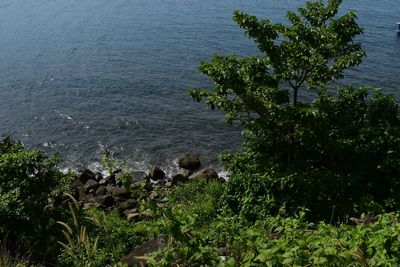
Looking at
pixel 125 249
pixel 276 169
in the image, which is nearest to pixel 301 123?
pixel 276 169

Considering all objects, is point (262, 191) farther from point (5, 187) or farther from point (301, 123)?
point (5, 187)

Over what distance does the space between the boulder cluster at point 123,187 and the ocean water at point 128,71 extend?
3.12ft

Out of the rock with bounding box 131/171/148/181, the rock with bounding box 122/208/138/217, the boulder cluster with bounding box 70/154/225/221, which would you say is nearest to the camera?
the rock with bounding box 122/208/138/217

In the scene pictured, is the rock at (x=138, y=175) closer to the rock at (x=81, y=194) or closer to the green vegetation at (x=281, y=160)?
the rock at (x=81, y=194)

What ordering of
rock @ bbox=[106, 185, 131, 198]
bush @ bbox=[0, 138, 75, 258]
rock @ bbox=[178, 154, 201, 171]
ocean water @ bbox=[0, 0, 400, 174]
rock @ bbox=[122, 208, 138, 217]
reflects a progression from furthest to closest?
ocean water @ bbox=[0, 0, 400, 174], rock @ bbox=[178, 154, 201, 171], rock @ bbox=[106, 185, 131, 198], rock @ bbox=[122, 208, 138, 217], bush @ bbox=[0, 138, 75, 258]

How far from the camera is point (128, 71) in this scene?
3428 cm

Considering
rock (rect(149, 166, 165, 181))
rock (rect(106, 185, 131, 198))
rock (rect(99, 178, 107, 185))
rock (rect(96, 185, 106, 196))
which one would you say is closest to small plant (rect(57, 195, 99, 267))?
rock (rect(106, 185, 131, 198))

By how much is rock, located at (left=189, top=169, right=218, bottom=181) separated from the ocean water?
59.2 inches

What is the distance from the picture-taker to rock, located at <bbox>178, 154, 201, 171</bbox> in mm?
22484

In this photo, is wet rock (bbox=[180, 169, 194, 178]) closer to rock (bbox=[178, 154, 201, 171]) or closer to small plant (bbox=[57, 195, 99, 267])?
rock (bbox=[178, 154, 201, 171])

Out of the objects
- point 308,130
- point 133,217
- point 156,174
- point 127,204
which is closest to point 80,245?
point 308,130

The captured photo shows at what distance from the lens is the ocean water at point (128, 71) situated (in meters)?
25.2

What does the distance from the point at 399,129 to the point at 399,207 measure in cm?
237

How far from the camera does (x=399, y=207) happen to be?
36.6 ft
